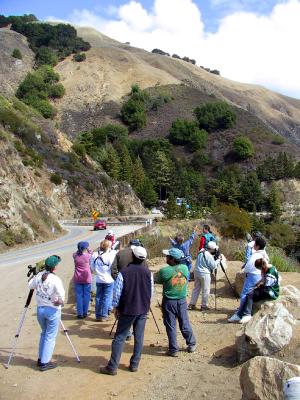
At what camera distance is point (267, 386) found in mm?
5934

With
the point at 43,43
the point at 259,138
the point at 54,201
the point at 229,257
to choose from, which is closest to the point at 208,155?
the point at 259,138

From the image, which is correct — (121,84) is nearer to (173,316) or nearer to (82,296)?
(82,296)

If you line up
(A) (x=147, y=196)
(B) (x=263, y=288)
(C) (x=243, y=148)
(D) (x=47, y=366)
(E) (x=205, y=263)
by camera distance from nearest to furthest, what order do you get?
1. (D) (x=47, y=366)
2. (B) (x=263, y=288)
3. (E) (x=205, y=263)
4. (A) (x=147, y=196)
5. (C) (x=243, y=148)

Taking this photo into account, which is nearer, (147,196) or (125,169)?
(147,196)

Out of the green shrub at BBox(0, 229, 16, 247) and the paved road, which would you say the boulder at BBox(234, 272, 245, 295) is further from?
the green shrub at BBox(0, 229, 16, 247)

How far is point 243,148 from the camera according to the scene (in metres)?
105

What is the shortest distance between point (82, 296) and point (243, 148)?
97335 mm

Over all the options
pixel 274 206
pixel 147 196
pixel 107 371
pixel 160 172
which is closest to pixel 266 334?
pixel 107 371

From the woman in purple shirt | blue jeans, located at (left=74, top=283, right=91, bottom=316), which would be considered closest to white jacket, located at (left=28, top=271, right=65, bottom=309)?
the woman in purple shirt

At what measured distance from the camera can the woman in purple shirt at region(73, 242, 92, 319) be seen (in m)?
10.6

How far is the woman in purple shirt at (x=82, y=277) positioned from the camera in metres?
10.6

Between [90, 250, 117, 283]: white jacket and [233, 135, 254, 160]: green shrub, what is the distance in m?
97.4

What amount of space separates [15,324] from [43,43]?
150766 millimetres

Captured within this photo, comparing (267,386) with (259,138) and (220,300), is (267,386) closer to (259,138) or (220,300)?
(220,300)
